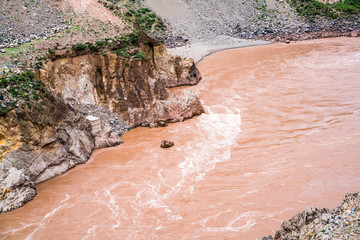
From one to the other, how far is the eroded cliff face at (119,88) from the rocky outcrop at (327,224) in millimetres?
13341

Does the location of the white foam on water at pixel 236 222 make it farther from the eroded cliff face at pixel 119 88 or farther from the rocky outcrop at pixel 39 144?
the eroded cliff face at pixel 119 88

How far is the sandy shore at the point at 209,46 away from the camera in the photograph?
132 ft

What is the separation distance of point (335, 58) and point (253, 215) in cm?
3070

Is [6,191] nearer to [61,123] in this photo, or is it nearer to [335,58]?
[61,123]

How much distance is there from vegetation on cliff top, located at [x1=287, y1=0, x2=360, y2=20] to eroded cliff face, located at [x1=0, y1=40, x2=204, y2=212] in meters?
40.0

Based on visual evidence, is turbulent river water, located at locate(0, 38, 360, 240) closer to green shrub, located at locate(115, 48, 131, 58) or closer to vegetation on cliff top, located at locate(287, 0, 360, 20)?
green shrub, located at locate(115, 48, 131, 58)

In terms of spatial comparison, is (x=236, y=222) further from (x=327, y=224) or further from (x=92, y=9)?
(x=92, y=9)

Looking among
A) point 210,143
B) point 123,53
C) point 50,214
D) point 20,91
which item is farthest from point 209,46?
point 50,214

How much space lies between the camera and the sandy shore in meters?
40.3

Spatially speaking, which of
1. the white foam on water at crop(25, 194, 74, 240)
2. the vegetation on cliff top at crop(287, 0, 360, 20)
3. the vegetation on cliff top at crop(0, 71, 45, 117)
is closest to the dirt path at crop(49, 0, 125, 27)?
the vegetation on cliff top at crop(0, 71, 45, 117)

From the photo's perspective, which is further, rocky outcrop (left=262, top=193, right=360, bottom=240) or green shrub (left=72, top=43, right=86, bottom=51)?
green shrub (left=72, top=43, right=86, bottom=51)

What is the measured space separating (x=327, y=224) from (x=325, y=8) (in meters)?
56.3

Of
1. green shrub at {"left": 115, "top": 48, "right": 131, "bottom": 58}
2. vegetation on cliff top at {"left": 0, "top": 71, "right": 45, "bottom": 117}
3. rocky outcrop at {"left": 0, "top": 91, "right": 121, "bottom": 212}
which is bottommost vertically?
rocky outcrop at {"left": 0, "top": 91, "right": 121, "bottom": 212}

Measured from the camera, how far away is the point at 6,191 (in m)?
13.0
